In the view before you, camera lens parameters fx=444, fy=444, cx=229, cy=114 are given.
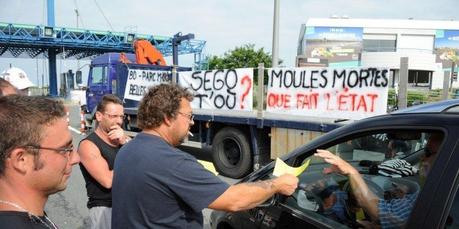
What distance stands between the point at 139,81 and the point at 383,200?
9.98m

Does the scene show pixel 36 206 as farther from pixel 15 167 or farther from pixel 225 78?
pixel 225 78

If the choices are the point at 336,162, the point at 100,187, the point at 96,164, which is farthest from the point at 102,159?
the point at 336,162

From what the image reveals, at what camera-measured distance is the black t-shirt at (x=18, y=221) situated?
1319mm

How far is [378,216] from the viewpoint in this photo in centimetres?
222

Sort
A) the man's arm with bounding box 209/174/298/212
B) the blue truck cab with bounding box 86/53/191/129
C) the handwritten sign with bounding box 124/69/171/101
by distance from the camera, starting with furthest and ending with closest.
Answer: the blue truck cab with bounding box 86/53/191/129
the handwritten sign with bounding box 124/69/171/101
the man's arm with bounding box 209/174/298/212

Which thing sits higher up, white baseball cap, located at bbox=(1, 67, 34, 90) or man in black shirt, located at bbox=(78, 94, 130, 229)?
white baseball cap, located at bbox=(1, 67, 34, 90)

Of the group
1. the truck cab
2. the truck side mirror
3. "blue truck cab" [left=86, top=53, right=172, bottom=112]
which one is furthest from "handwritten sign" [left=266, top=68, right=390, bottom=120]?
the truck side mirror

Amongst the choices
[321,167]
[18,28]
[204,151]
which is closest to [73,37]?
[18,28]

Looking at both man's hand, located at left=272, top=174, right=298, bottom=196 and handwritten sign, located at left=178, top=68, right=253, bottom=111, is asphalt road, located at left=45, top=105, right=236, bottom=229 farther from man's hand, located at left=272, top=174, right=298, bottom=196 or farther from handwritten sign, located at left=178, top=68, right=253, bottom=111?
man's hand, located at left=272, top=174, right=298, bottom=196

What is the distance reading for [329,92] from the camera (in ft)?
22.6

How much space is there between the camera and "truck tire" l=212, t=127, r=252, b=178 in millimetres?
7777

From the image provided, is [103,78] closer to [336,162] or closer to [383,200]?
[336,162]

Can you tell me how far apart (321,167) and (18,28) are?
52690 millimetres

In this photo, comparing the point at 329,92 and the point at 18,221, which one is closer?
the point at 18,221
